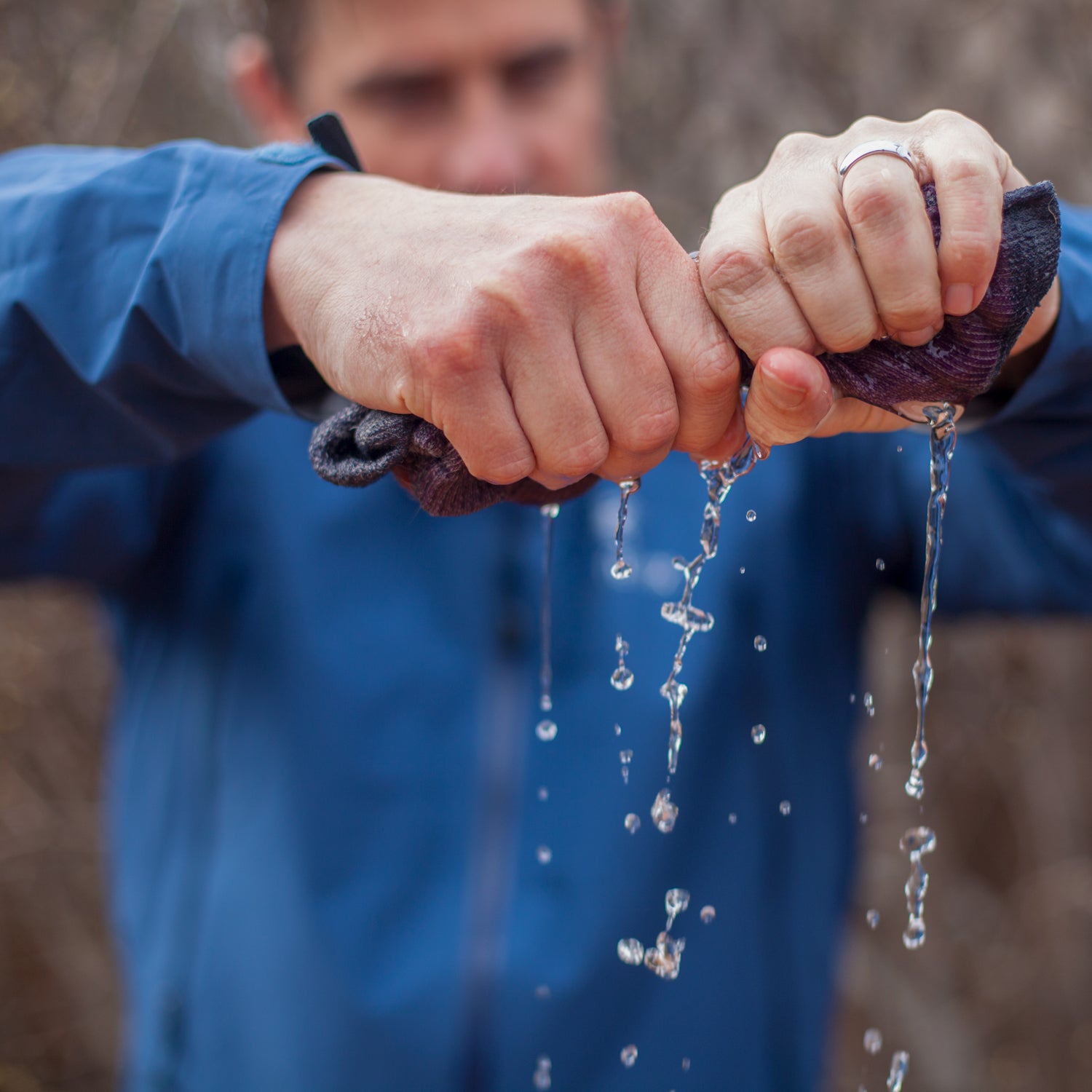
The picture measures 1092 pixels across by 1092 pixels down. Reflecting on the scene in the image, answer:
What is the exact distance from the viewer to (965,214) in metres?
0.78

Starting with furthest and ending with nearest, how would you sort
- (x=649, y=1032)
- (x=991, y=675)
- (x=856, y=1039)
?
1. (x=856, y=1039)
2. (x=991, y=675)
3. (x=649, y=1032)

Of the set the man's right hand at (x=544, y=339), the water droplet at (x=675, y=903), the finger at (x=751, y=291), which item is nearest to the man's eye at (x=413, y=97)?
the man's right hand at (x=544, y=339)

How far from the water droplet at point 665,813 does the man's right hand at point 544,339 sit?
78cm

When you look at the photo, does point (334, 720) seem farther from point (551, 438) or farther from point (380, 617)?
point (551, 438)

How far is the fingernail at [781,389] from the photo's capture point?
785 mm

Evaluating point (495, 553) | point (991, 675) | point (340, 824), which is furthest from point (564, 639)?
point (991, 675)

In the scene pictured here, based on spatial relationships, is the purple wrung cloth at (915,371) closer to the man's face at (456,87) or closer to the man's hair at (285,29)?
the man's face at (456,87)

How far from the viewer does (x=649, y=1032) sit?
1570 mm

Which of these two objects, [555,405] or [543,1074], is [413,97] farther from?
[543,1074]

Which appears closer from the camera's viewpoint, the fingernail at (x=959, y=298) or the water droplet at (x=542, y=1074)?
the fingernail at (x=959, y=298)

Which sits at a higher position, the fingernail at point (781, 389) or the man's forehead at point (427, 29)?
the man's forehead at point (427, 29)

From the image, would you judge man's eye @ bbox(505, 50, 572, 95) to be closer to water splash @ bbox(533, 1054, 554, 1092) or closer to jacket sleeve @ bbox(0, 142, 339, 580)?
jacket sleeve @ bbox(0, 142, 339, 580)

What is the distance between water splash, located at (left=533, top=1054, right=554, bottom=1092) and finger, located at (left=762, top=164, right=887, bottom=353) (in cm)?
122

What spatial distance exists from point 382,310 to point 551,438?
0.19 metres
